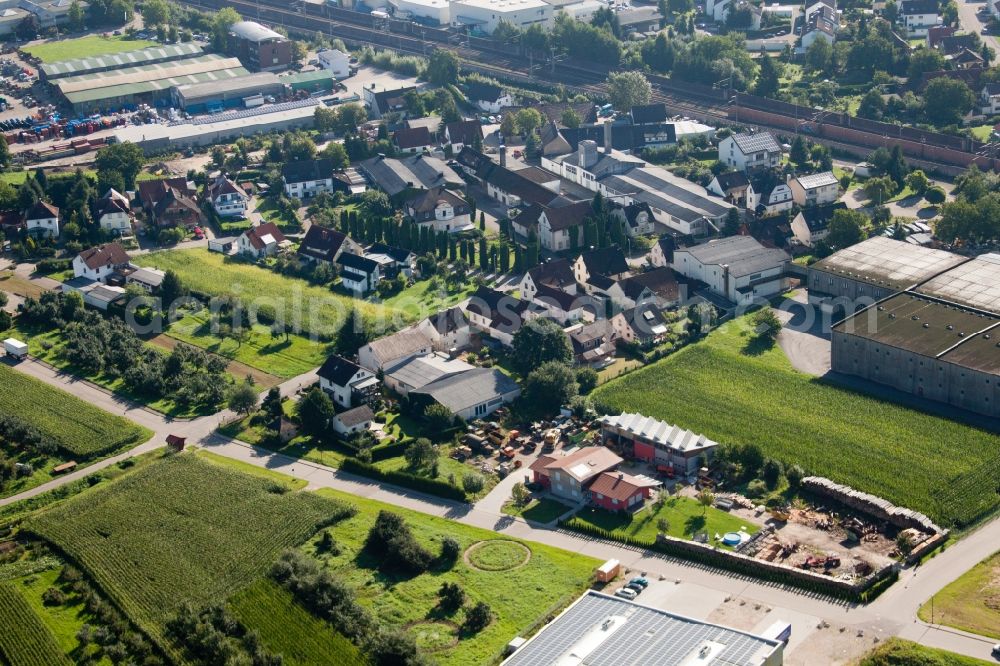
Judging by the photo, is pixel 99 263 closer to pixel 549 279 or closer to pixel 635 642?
pixel 549 279

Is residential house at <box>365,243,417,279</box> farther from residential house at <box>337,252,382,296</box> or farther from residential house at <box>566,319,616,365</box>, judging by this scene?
residential house at <box>566,319,616,365</box>

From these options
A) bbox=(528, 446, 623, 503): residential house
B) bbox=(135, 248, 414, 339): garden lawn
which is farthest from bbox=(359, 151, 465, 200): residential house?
bbox=(528, 446, 623, 503): residential house

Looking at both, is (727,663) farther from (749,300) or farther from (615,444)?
(749,300)

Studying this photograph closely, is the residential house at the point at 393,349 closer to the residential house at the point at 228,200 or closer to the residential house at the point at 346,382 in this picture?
the residential house at the point at 346,382

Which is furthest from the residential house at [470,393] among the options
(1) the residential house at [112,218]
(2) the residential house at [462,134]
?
(2) the residential house at [462,134]

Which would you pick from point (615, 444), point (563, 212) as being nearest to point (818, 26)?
point (563, 212)

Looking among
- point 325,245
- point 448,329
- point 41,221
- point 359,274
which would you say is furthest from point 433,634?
point 41,221
